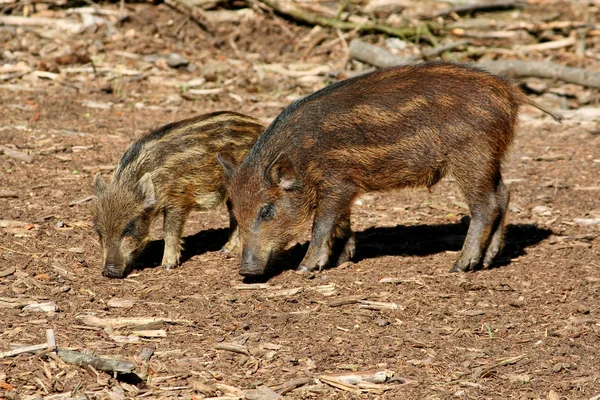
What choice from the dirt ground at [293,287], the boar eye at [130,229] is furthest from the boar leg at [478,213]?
the boar eye at [130,229]

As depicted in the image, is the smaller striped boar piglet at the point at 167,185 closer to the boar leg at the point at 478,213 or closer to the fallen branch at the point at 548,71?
the boar leg at the point at 478,213

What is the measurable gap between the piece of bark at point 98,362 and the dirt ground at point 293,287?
0.07m

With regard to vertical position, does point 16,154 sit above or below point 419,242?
below

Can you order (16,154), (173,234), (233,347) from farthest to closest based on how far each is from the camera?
(16,154) < (173,234) < (233,347)

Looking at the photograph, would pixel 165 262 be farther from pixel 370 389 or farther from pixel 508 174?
pixel 508 174

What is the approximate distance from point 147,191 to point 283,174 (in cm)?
105

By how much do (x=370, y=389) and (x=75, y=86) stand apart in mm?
7243

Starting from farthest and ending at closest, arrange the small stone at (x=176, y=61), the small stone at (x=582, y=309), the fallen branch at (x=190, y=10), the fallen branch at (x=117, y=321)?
the fallen branch at (x=190, y=10), the small stone at (x=176, y=61), the small stone at (x=582, y=309), the fallen branch at (x=117, y=321)

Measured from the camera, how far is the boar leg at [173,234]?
22.5 feet

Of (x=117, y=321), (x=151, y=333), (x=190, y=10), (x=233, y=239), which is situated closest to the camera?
(x=151, y=333)

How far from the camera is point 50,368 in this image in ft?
15.9

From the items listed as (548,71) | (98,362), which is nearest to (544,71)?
(548,71)

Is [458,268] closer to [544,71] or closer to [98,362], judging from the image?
[98,362]

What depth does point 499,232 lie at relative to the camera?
688 centimetres
